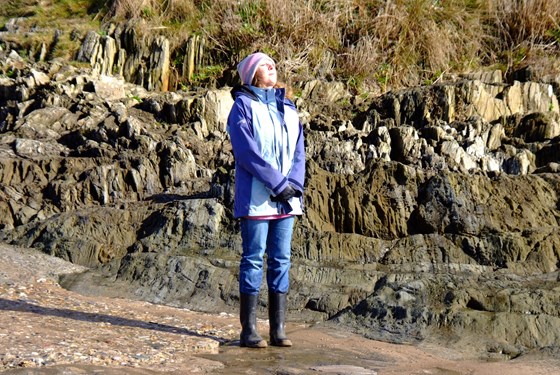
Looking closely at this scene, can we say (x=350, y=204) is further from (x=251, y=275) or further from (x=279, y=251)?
(x=251, y=275)

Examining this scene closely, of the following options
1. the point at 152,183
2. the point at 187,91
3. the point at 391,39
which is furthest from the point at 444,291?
the point at 391,39

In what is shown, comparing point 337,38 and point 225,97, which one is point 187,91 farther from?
point 337,38

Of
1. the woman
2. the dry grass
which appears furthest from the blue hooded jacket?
the dry grass

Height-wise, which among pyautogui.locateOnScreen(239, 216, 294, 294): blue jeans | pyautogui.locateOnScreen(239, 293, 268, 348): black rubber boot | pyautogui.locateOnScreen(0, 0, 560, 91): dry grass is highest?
pyautogui.locateOnScreen(0, 0, 560, 91): dry grass

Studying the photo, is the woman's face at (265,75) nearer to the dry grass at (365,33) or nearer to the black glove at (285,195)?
the black glove at (285,195)

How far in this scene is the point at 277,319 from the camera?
17.6 feet

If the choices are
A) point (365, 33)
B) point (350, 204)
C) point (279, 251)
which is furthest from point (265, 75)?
point (365, 33)

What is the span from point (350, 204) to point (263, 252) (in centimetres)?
260

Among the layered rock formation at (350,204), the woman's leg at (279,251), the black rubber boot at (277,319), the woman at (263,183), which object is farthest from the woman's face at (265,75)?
the layered rock formation at (350,204)

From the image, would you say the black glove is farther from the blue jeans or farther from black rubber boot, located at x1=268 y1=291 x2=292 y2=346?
black rubber boot, located at x1=268 y1=291 x2=292 y2=346

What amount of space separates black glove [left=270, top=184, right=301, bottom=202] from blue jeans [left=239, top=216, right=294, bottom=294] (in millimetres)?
159

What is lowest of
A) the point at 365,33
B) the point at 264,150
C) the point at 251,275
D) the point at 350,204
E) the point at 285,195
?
the point at 251,275

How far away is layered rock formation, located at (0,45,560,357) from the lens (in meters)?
6.16

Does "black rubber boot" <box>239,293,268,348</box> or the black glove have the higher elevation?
the black glove
